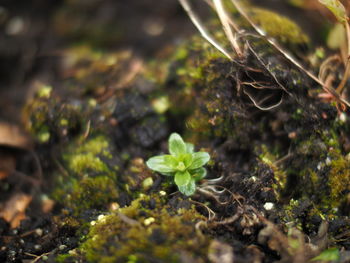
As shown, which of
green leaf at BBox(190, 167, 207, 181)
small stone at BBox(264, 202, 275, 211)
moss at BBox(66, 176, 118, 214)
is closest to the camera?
small stone at BBox(264, 202, 275, 211)

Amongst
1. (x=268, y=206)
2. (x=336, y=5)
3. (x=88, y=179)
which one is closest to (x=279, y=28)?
(x=336, y=5)

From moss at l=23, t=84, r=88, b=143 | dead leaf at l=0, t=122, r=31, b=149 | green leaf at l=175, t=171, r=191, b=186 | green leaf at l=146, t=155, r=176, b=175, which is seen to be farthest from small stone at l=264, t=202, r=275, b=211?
dead leaf at l=0, t=122, r=31, b=149

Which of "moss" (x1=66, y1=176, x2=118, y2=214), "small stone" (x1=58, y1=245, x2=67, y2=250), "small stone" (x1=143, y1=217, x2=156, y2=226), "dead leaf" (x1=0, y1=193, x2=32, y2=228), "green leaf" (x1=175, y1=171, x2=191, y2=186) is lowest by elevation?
"dead leaf" (x1=0, y1=193, x2=32, y2=228)

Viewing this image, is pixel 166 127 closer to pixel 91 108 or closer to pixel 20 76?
pixel 91 108

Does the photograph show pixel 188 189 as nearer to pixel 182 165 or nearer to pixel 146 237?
pixel 182 165

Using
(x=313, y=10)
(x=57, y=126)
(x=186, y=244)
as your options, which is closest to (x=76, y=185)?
(x=57, y=126)

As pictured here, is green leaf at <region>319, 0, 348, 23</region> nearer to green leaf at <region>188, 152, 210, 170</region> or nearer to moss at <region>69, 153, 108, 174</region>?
green leaf at <region>188, 152, 210, 170</region>
